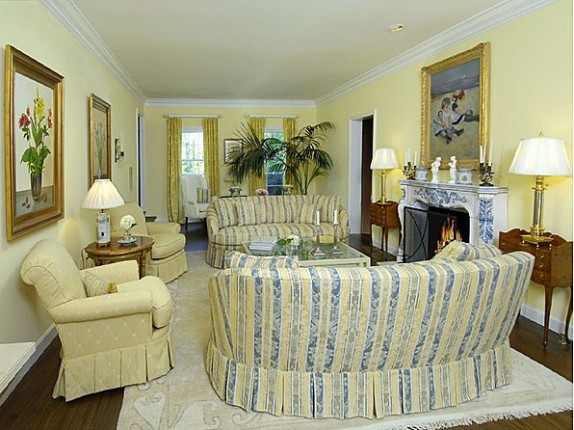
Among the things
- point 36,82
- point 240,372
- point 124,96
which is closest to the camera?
point 240,372

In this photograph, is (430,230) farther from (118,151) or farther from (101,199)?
Answer: (118,151)

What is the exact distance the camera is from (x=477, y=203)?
4.04 m

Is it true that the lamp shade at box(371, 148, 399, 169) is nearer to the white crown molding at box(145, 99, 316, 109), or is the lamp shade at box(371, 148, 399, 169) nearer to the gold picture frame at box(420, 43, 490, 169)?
the gold picture frame at box(420, 43, 490, 169)

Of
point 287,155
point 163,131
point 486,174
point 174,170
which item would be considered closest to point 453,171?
point 486,174

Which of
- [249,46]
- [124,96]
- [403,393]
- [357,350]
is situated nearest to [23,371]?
[357,350]

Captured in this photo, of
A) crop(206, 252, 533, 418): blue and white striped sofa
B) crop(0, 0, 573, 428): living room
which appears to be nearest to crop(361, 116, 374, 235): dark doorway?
crop(0, 0, 573, 428): living room

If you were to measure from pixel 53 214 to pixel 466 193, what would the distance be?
3558 mm

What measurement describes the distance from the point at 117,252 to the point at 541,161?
10.6 ft

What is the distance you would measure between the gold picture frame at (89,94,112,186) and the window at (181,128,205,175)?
3744mm

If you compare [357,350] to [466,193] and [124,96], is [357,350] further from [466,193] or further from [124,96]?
[124,96]

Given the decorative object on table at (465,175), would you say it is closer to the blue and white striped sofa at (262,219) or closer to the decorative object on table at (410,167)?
the decorative object on table at (410,167)

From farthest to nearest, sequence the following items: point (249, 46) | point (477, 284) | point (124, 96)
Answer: point (124, 96) < point (249, 46) < point (477, 284)

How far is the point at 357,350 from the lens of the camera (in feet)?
7.11

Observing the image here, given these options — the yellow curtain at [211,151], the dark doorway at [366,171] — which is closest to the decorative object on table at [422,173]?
the dark doorway at [366,171]
